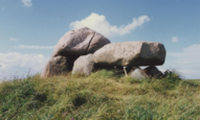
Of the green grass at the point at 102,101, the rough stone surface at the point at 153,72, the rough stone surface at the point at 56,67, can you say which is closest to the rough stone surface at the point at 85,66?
the green grass at the point at 102,101

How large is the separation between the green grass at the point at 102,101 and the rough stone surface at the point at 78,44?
1.76 m

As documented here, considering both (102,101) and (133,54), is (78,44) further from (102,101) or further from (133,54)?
(102,101)

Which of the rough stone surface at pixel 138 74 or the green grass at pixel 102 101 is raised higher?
the rough stone surface at pixel 138 74

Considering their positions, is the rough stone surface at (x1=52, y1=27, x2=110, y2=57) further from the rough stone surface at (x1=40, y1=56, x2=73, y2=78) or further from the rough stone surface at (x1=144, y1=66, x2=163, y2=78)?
the rough stone surface at (x1=144, y1=66, x2=163, y2=78)

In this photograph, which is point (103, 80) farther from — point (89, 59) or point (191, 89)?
point (191, 89)

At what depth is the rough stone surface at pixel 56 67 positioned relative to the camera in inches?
313

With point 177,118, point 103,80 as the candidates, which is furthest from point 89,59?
point 177,118

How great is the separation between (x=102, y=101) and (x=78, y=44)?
184 inches

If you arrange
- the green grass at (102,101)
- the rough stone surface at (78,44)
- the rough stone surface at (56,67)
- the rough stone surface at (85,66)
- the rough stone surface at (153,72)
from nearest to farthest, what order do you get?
the green grass at (102,101)
the rough stone surface at (153,72)
the rough stone surface at (85,66)
the rough stone surface at (56,67)
the rough stone surface at (78,44)

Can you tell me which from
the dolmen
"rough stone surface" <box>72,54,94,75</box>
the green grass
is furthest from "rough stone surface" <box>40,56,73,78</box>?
the green grass

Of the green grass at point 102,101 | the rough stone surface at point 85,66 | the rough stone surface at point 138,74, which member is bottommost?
the green grass at point 102,101

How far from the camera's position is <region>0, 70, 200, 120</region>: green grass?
3255 millimetres

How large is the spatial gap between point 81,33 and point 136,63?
3586 millimetres

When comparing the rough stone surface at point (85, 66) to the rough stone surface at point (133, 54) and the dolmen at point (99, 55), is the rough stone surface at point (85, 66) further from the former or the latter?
the rough stone surface at point (133, 54)
